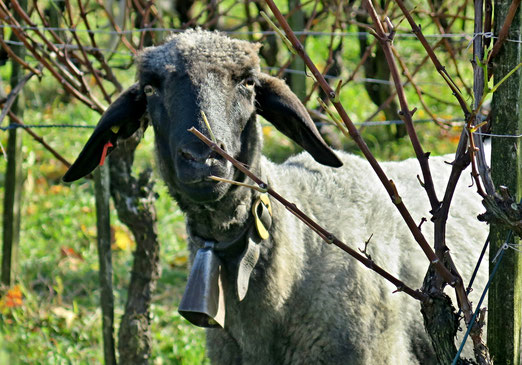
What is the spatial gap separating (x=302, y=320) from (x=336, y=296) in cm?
18

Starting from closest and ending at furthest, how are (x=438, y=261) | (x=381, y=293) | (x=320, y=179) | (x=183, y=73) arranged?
(x=438, y=261) → (x=183, y=73) → (x=381, y=293) → (x=320, y=179)

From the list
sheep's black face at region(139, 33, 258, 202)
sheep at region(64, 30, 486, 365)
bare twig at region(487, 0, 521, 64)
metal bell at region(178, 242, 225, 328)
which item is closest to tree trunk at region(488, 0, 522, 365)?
bare twig at region(487, 0, 521, 64)

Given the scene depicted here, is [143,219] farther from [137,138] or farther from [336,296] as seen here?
[336,296]

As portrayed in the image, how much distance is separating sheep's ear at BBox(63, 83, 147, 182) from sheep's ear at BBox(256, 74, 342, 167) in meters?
0.57

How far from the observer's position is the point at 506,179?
2.16 meters

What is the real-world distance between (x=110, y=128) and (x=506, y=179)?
1.86 metres

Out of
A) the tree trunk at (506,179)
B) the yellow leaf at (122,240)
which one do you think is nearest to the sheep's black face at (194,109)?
the tree trunk at (506,179)

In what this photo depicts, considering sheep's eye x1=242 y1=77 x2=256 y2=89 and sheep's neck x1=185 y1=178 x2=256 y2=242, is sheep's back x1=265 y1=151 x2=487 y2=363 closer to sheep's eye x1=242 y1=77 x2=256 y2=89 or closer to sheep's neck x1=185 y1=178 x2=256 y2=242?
sheep's neck x1=185 y1=178 x2=256 y2=242

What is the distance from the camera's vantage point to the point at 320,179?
3.61m

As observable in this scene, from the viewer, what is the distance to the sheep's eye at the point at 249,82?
3135 mm

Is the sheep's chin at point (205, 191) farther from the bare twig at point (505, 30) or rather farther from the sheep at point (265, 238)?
the bare twig at point (505, 30)

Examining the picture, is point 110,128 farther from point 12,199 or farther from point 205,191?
point 12,199

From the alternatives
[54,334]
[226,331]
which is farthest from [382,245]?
[54,334]

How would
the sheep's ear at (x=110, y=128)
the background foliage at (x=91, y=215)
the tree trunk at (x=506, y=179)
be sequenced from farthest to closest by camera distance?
the background foliage at (x=91, y=215) < the sheep's ear at (x=110, y=128) < the tree trunk at (x=506, y=179)
